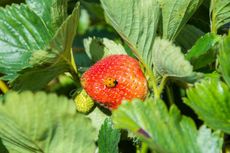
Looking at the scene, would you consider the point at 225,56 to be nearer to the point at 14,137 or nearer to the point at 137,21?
the point at 137,21

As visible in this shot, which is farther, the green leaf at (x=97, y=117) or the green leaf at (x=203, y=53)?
the green leaf at (x=97, y=117)

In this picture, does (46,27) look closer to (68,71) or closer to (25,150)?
(68,71)

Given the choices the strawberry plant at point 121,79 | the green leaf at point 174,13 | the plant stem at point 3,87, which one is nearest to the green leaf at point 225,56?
the strawberry plant at point 121,79

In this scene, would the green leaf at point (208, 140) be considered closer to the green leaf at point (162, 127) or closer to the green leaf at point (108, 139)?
the green leaf at point (162, 127)

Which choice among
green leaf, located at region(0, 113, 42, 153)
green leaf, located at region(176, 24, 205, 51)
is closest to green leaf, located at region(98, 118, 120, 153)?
green leaf, located at region(0, 113, 42, 153)

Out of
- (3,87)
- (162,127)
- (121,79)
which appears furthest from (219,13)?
(3,87)

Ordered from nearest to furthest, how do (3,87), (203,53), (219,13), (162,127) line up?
(162,127) → (203,53) → (219,13) → (3,87)
